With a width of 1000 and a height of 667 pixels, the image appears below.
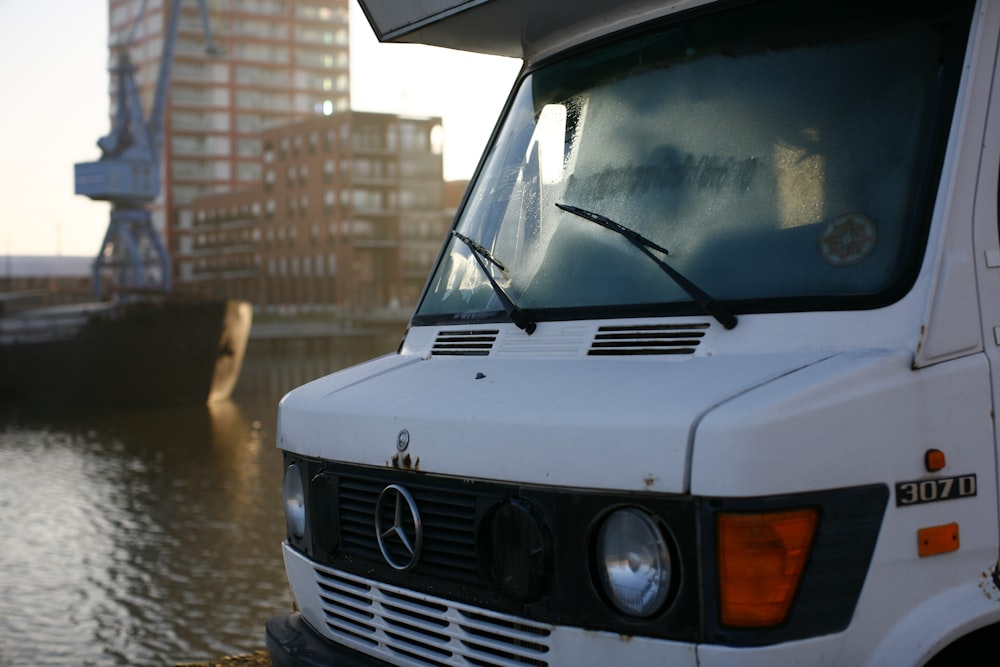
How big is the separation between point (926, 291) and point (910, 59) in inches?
25.5

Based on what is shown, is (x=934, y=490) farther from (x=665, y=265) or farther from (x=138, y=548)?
(x=138, y=548)

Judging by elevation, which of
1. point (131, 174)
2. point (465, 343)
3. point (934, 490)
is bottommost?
point (934, 490)

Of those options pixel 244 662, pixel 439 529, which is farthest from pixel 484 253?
pixel 244 662

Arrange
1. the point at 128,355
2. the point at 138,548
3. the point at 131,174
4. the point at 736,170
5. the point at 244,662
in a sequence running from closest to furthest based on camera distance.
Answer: the point at 736,170
the point at 244,662
the point at 138,548
the point at 128,355
the point at 131,174

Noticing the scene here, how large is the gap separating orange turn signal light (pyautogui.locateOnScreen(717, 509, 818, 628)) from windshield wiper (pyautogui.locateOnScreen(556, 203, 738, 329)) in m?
0.60

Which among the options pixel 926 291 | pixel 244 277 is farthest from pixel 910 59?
pixel 244 277

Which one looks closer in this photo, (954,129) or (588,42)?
(954,129)

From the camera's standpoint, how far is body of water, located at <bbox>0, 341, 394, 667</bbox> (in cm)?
777

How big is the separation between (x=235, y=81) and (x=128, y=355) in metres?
91.8

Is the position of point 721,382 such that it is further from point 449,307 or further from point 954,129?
point 449,307

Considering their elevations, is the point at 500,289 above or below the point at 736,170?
below

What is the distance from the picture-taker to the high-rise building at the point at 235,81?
116500mm

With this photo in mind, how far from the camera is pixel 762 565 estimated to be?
7.34 feet

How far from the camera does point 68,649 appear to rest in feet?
24.7
